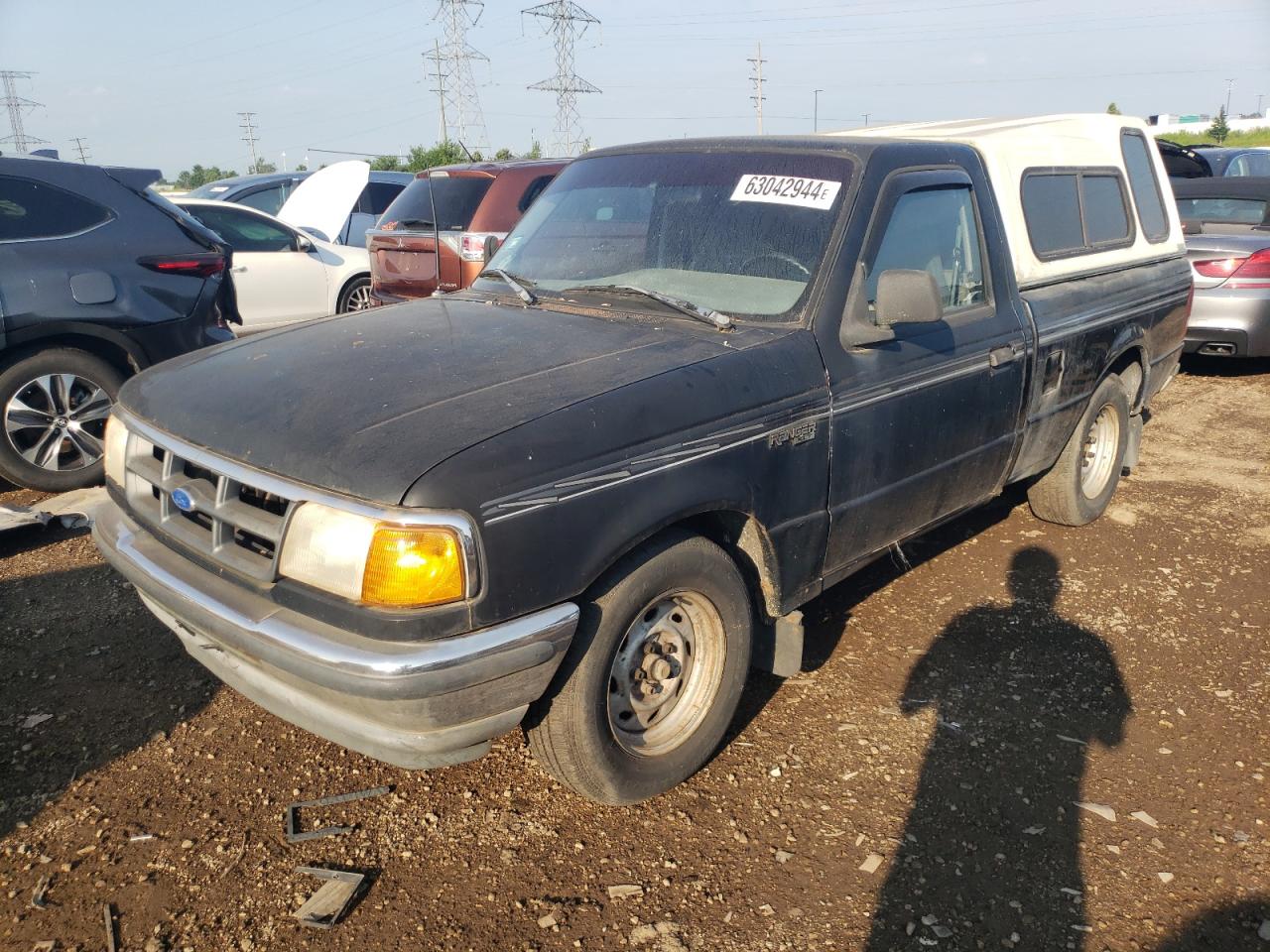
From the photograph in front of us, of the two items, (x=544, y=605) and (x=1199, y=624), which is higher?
(x=544, y=605)

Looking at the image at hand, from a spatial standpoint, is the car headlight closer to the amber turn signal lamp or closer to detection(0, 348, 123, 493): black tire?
the amber turn signal lamp

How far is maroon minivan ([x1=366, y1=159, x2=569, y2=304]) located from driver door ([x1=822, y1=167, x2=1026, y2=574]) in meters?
4.70

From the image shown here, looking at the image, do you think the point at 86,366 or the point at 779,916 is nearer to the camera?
the point at 779,916

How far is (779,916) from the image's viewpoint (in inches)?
100

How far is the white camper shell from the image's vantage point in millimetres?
4223

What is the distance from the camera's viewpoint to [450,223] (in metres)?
8.41

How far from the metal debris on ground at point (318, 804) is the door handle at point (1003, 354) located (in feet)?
8.92

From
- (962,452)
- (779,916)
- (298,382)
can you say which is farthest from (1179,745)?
(298,382)

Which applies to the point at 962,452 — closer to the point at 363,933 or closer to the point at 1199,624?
the point at 1199,624

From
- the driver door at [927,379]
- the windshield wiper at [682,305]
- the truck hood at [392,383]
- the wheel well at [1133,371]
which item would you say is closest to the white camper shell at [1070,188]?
the driver door at [927,379]

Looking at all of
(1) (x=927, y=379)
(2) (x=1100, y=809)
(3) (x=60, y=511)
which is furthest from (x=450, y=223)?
(2) (x=1100, y=809)

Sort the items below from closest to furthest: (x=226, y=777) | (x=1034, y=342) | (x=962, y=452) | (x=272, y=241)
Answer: (x=226, y=777) < (x=962, y=452) < (x=1034, y=342) < (x=272, y=241)

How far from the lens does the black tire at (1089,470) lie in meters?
4.96

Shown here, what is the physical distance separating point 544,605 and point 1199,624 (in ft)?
10.4
